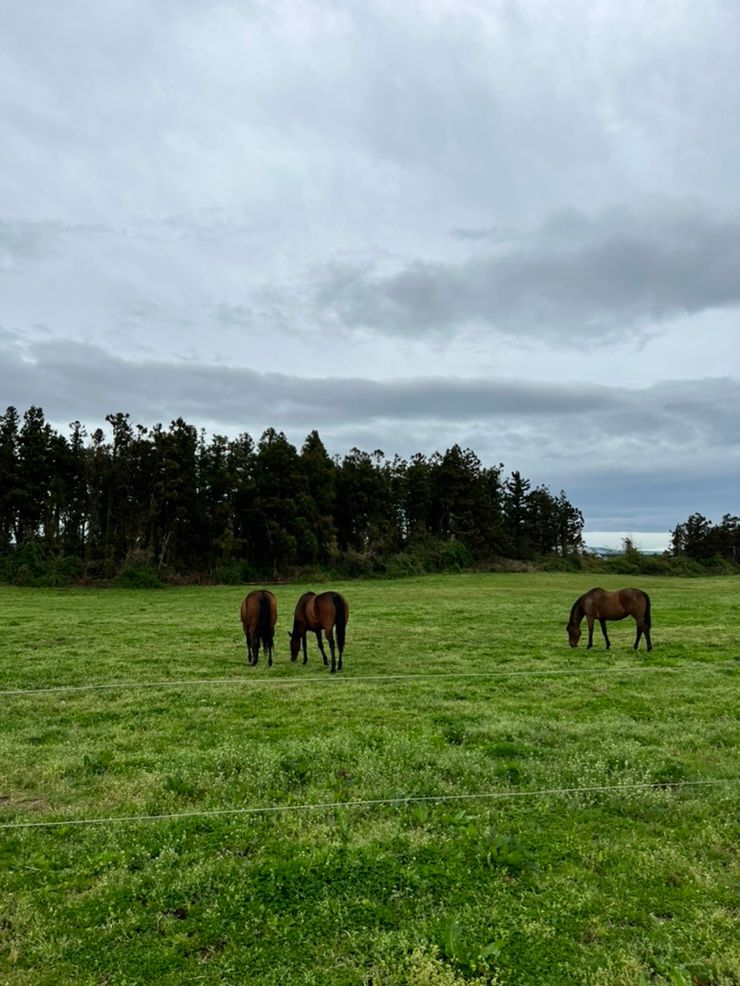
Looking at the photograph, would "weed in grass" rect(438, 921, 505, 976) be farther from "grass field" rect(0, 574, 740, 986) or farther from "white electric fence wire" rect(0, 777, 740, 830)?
"white electric fence wire" rect(0, 777, 740, 830)

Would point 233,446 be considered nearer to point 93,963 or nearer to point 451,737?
point 451,737

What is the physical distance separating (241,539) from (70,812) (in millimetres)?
36270

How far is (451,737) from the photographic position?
23.2 ft

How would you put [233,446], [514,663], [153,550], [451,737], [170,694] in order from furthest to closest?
[233,446] → [153,550] → [514,663] → [170,694] → [451,737]

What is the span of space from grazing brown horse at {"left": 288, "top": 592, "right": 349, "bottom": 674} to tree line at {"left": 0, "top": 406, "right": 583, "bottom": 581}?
2650cm

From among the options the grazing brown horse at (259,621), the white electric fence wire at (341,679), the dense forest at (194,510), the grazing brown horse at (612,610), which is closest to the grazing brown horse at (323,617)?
the grazing brown horse at (259,621)

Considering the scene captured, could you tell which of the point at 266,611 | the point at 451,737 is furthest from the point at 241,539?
the point at 451,737

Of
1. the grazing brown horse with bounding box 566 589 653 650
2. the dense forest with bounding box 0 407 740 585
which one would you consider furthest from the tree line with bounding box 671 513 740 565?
the grazing brown horse with bounding box 566 589 653 650

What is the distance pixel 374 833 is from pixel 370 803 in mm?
538

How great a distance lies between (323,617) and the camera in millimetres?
12133

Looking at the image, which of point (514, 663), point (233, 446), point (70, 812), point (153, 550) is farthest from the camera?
point (233, 446)

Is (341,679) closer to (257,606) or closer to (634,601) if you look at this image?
(257,606)

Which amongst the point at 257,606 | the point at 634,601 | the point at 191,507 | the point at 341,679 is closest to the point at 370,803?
the point at 341,679

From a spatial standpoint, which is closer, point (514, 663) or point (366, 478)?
point (514, 663)
